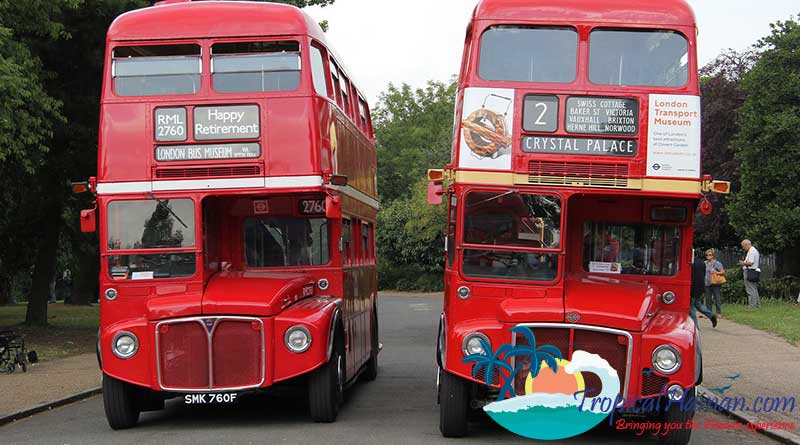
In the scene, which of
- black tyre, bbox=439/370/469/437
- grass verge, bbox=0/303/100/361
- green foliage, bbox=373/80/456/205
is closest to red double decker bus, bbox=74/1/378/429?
black tyre, bbox=439/370/469/437

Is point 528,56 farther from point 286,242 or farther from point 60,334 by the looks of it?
point 60,334

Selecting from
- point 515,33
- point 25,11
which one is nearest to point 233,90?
point 515,33

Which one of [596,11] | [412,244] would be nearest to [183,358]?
[596,11]

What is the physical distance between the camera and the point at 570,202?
11930 millimetres

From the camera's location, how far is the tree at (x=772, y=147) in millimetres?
31234

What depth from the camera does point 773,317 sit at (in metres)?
25.3

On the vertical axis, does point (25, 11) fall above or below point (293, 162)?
above

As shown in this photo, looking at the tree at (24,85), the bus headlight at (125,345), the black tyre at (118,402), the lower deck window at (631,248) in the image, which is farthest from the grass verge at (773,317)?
the tree at (24,85)

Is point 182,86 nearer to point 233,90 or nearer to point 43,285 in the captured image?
point 233,90

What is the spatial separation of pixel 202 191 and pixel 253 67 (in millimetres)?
1544

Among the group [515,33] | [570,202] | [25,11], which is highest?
[25,11]

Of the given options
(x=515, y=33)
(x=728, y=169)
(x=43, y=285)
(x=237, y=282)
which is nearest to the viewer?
(x=515, y=33)

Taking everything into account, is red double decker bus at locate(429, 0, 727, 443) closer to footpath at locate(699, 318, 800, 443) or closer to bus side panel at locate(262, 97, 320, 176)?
bus side panel at locate(262, 97, 320, 176)

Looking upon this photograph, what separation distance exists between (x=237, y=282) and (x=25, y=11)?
9.91 metres
